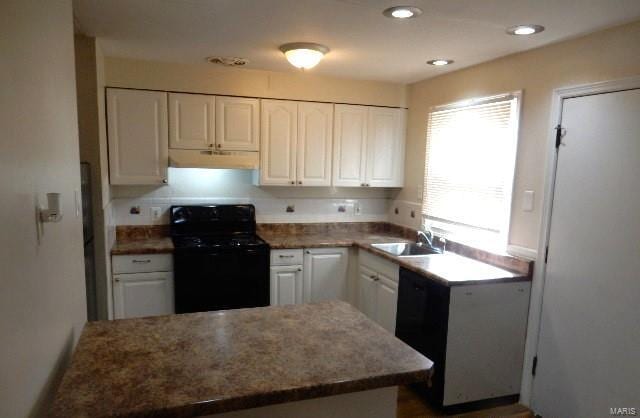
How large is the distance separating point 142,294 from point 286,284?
1125 mm

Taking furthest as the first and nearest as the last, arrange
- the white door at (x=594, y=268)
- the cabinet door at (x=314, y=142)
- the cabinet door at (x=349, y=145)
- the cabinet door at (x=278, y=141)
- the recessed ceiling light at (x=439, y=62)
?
the cabinet door at (x=349, y=145) → the cabinet door at (x=314, y=142) → the cabinet door at (x=278, y=141) → the recessed ceiling light at (x=439, y=62) → the white door at (x=594, y=268)

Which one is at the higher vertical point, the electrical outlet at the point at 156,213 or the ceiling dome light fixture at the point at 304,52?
A: the ceiling dome light fixture at the point at 304,52

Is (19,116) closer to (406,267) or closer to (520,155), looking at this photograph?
(406,267)

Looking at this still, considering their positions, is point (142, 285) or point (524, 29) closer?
point (524, 29)

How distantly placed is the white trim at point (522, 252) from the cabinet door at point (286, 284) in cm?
165

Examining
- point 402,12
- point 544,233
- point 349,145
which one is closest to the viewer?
point 402,12

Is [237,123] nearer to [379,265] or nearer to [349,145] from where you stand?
[349,145]

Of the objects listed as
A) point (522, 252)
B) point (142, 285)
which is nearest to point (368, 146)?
point (522, 252)

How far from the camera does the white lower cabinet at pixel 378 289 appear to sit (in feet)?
10.2

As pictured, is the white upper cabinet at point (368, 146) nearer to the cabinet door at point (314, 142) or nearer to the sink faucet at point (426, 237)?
the cabinet door at point (314, 142)

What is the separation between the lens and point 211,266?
3268 millimetres

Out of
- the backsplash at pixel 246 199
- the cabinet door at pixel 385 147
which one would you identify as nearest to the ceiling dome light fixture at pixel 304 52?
the cabinet door at pixel 385 147

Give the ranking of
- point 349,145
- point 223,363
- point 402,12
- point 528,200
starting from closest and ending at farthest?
point 223,363 < point 402,12 < point 528,200 < point 349,145

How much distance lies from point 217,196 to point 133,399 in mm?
2811
